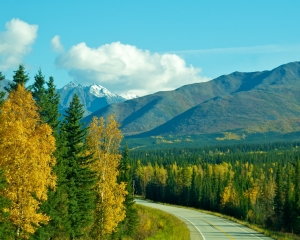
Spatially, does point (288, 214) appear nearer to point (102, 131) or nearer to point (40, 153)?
point (102, 131)

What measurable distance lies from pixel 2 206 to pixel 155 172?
437 feet

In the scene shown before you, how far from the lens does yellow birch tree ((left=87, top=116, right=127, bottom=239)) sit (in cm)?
4291

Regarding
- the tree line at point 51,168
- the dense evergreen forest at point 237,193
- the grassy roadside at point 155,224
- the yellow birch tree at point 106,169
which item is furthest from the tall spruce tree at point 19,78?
the dense evergreen forest at point 237,193

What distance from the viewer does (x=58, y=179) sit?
3722cm

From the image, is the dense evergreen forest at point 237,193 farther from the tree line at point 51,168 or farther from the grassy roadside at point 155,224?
the tree line at point 51,168

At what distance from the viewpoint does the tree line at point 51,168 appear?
28.6 m

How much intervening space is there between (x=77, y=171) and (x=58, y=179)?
468cm

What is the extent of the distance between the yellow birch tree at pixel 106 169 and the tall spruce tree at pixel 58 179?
162 inches

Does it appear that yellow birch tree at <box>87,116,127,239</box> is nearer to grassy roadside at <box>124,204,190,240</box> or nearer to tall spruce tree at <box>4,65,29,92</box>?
tall spruce tree at <box>4,65,29,92</box>

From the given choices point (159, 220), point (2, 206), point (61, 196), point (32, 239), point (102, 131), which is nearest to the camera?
point (2, 206)

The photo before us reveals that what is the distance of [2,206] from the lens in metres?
26.9

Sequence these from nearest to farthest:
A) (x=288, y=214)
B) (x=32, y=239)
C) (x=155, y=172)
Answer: (x=32, y=239), (x=288, y=214), (x=155, y=172)

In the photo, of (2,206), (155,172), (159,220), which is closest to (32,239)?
(2,206)

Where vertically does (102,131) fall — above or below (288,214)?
above
